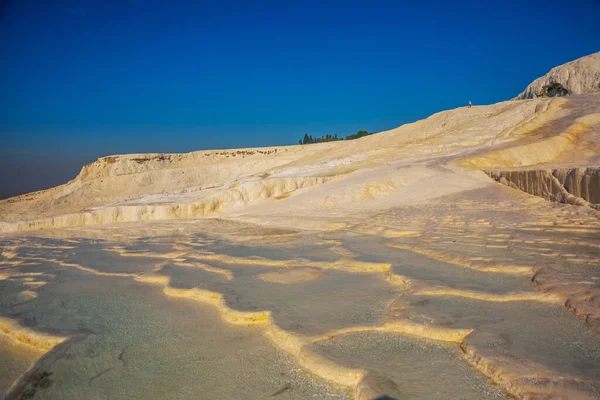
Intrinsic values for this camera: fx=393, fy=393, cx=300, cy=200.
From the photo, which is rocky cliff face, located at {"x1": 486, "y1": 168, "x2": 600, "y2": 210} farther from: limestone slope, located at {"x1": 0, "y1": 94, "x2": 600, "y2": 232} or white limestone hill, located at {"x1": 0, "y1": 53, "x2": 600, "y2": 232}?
limestone slope, located at {"x1": 0, "y1": 94, "x2": 600, "y2": 232}

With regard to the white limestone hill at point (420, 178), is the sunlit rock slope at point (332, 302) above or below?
below

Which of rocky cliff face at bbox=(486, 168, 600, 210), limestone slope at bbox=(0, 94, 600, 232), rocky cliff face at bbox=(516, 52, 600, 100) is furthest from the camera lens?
rocky cliff face at bbox=(516, 52, 600, 100)

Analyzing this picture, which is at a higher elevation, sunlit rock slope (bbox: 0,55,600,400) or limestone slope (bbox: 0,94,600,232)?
limestone slope (bbox: 0,94,600,232)

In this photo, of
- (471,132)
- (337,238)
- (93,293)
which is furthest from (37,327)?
(471,132)

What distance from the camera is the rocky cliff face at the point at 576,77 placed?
2094cm

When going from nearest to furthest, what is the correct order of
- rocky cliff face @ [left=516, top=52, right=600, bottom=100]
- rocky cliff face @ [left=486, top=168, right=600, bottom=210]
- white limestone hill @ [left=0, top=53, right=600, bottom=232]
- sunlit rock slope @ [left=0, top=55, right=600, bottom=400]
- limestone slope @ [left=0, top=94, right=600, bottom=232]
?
sunlit rock slope @ [left=0, top=55, right=600, bottom=400] < rocky cliff face @ [left=486, top=168, right=600, bottom=210] < white limestone hill @ [left=0, top=53, right=600, bottom=232] < limestone slope @ [left=0, top=94, right=600, bottom=232] < rocky cliff face @ [left=516, top=52, right=600, bottom=100]

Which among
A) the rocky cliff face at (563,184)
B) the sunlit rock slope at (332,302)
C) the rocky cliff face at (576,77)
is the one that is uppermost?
the rocky cliff face at (576,77)

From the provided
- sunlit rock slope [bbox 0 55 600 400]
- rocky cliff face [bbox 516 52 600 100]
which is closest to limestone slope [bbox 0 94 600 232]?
sunlit rock slope [bbox 0 55 600 400]

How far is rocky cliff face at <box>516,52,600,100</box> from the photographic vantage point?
68.7ft

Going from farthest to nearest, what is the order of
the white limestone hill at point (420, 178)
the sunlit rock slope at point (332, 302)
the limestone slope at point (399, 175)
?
1. the limestone slope at point (399, 175)
2. the white limestone hill at point (420, 178)
3. the sunlit rock slope at point (332, 302)

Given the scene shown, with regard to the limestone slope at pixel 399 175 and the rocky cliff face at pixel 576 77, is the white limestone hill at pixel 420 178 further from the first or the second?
the rocky cliff face at pixel 576 77

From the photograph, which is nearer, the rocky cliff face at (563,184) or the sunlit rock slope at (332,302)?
the sunlit rock slope at (332,302)

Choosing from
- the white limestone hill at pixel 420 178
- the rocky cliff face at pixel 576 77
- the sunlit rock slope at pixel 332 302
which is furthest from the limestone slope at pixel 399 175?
the rocky cliff face at pixel 576 77

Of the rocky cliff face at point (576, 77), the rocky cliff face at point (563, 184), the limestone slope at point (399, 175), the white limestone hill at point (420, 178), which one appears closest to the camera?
the rocky cliff face at point (563, 184)
